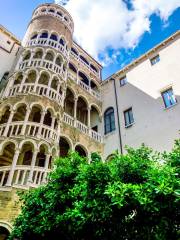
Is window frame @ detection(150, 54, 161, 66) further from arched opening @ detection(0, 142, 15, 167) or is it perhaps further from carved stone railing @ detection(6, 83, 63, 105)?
arched opening @ detection(0, 142, 15, 167)

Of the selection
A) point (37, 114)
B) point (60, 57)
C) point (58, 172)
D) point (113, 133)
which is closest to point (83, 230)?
point (58, 172)

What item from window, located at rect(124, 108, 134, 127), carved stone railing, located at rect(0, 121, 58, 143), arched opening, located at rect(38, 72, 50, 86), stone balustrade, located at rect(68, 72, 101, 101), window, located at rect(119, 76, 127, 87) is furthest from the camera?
window, located at rect(119, 76, 127, 87)

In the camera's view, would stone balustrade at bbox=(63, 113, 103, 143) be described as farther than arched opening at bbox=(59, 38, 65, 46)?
No

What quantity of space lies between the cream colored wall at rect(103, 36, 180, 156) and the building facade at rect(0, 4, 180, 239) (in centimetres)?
6

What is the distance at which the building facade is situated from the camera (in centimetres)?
1205

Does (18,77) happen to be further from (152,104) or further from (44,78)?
(152,104)

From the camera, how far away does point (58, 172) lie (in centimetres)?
759

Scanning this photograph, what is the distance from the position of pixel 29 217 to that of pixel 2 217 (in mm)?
2804

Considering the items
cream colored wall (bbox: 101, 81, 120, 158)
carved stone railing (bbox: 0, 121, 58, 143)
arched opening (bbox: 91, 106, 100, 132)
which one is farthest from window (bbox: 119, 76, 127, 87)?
carved stone railing (bbox: 0, 121, 58, 143)

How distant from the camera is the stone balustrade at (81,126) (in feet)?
53.8

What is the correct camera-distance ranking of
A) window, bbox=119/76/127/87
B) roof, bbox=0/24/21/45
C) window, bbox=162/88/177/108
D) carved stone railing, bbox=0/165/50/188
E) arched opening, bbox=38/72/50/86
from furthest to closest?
window, bbox=119/76/127/87
roof, bbox=0/24/21/45
arched opening, bbox=38/72/50/86
window, bbox=162/88/177/108
carved stone railing, bbox=0/165/50/188

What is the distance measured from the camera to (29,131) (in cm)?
1250

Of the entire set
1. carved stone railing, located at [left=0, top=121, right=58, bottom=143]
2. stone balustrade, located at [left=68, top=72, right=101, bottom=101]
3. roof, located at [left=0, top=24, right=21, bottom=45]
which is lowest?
carved stone railing, located at [left=0, top=121, right=58, bottom=143]

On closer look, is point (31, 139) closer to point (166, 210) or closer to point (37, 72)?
point (37, 72)
